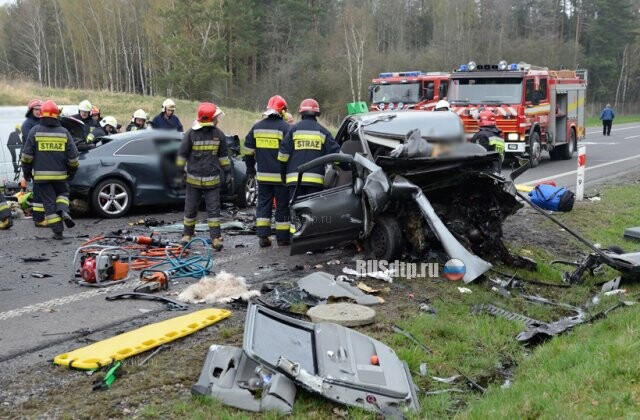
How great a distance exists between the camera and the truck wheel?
1650 cm

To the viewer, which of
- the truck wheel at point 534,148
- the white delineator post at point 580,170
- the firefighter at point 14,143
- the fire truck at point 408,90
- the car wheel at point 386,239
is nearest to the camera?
the car wheel at point 386,239

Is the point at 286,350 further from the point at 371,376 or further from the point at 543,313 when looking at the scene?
the point at 543,313

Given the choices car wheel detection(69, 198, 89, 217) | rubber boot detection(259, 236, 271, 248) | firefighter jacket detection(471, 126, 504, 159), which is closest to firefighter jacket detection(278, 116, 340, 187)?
rubber boot detection(259, 236, 271, 248)

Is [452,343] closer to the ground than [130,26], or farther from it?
closer to the ground

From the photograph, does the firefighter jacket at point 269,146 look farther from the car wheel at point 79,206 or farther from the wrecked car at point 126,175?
the car wheel at point 79,206

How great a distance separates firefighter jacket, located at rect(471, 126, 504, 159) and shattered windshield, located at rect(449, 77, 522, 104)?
18.7ft

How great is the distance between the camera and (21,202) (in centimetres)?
1023

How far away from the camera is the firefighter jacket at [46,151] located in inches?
335

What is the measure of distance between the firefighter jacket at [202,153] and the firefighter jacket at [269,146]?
476mm

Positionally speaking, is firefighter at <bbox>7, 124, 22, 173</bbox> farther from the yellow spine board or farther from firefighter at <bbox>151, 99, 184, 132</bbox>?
the yellow spine board

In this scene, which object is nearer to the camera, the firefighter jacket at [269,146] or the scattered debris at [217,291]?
the scattered debris at [217,291]

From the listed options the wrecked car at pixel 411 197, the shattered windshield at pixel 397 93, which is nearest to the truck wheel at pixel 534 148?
the shattered windshield at pixel 397 93

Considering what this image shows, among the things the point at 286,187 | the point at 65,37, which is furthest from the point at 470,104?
the point at 65,37

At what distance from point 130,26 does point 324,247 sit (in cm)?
5318
